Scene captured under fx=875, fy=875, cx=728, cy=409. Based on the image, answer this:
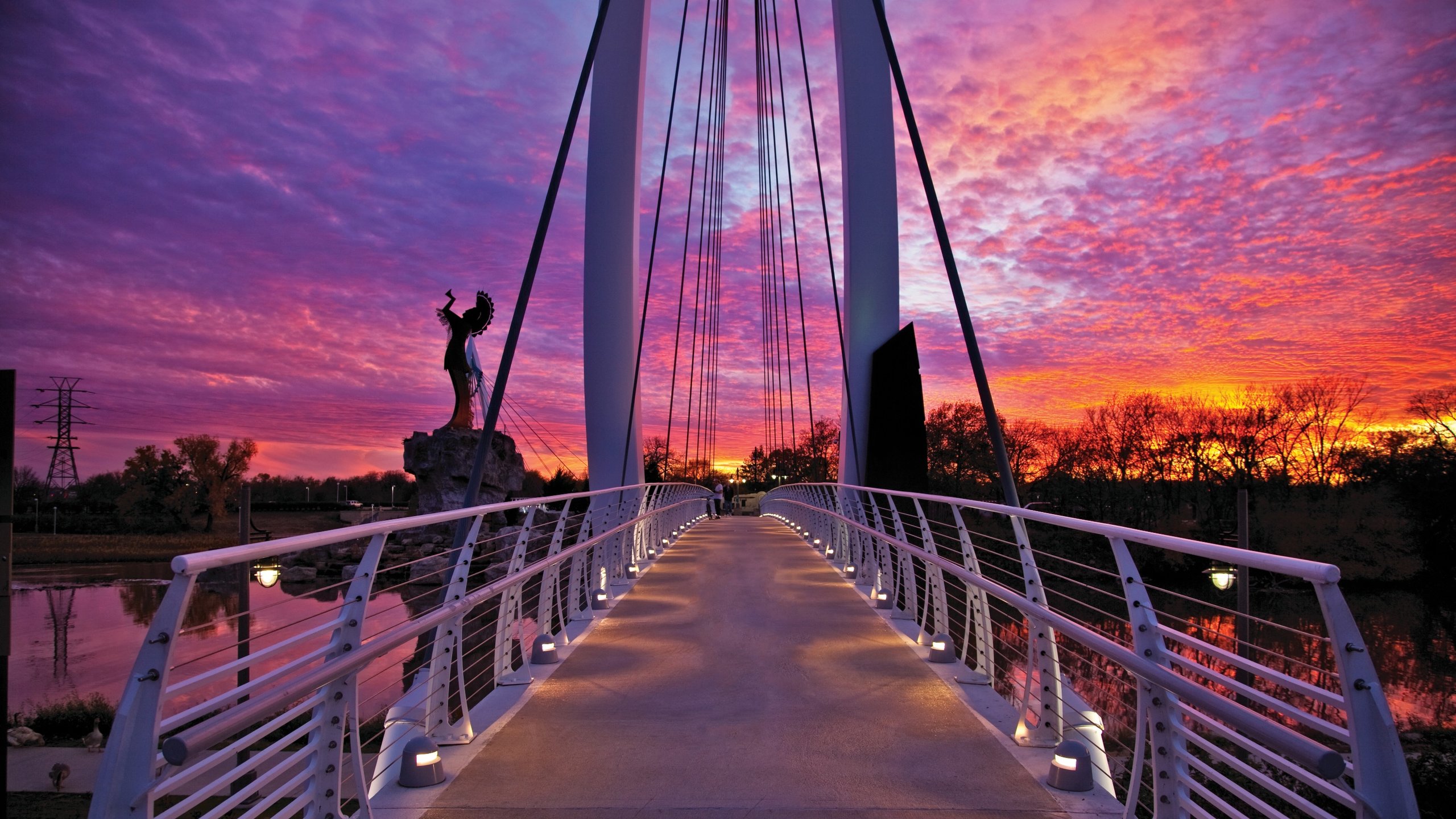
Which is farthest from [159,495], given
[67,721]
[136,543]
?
[67,721]

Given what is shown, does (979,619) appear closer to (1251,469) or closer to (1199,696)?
(1199,696)

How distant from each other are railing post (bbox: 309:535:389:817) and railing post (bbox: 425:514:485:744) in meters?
0.95

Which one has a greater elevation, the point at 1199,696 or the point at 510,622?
the point at 1199,696

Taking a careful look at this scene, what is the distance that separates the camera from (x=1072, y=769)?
3381 millimetres

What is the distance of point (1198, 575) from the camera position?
38438 millimetres

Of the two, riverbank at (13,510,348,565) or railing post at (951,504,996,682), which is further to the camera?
riverbank at (13,510,348,565)

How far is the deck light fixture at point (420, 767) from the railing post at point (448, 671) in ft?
0.91

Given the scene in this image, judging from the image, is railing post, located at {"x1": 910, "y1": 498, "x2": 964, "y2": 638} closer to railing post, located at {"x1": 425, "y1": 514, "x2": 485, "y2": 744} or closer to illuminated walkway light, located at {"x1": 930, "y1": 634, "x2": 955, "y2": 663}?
illuminated walkway light, located at {"x1": 930, "y1": 634, "x2": 955, "y2": 663}

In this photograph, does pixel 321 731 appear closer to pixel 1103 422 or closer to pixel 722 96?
pixel 722 96

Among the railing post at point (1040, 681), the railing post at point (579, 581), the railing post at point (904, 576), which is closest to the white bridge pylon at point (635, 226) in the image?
the railing post at point (904, 576)

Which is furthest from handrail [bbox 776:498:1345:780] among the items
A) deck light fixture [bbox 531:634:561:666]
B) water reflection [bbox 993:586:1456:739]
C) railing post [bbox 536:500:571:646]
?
water reflection [bbox 993:586:1456:739]

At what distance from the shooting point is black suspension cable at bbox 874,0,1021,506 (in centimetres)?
716

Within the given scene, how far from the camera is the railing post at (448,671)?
13.0ft

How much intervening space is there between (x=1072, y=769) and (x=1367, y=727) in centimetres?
174
